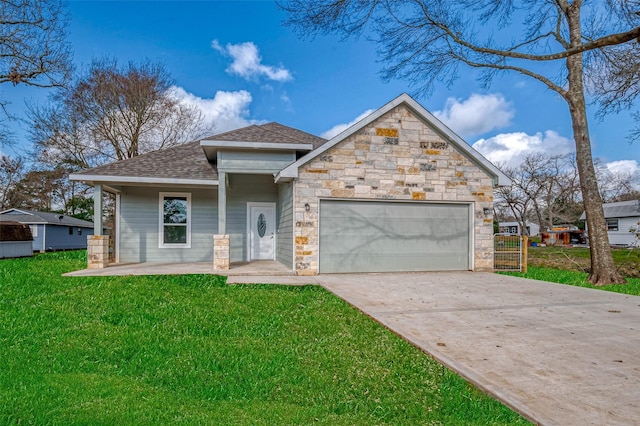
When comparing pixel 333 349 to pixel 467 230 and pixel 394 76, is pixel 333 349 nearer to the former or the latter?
pixel 467 230

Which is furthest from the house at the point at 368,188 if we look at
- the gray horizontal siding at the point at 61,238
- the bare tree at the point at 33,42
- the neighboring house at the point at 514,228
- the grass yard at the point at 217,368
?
the neighboring house at the point at 514,228

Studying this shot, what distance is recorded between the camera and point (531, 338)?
4.71 m

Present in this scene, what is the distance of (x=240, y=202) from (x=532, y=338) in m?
10.4

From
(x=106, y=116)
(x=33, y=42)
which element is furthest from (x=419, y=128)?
(x=106, y=116)

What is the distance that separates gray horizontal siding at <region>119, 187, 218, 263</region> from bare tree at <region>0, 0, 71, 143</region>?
6.05 meters

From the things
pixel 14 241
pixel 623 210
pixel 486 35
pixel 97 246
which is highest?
pixel 486 35

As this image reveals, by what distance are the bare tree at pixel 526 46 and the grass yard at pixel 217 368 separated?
7571 millimetres

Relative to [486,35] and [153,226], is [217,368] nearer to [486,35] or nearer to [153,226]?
[153,226]

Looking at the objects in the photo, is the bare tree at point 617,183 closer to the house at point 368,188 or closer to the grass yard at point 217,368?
the house at point 368,188

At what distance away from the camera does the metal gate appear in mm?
11703

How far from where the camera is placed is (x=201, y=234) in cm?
1338

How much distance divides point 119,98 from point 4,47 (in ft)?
33.0

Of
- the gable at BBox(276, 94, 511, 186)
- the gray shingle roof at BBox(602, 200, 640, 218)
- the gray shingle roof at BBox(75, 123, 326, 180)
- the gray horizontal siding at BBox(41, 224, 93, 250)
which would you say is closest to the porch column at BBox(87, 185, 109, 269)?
the gray shingle roof at BBox(75, 123, 326, 180)

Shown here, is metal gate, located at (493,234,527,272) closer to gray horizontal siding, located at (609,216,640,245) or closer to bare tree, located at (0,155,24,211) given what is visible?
gray horizontal siding, located at (609,216,640,245)
